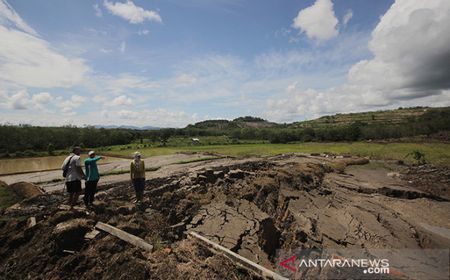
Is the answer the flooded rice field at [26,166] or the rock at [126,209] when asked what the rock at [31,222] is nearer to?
the rock at [126,209]

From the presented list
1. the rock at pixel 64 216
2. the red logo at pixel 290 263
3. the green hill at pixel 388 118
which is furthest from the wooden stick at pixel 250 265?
the green hill at pixel 388 118

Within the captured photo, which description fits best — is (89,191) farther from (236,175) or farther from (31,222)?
(236,175)

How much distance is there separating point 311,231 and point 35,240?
8240 millimetres

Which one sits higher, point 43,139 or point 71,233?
point 43,139

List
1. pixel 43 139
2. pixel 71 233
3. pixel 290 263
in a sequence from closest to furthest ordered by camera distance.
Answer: pixel 71 233 < pixel 290 263 < pixel 43 139

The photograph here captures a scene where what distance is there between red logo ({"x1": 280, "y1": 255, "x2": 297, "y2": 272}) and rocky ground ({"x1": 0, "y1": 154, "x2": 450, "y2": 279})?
247 millimetres

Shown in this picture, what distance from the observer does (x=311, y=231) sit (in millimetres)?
8414

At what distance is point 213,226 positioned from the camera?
7.93 m

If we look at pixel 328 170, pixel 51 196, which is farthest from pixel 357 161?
pixel 51 196

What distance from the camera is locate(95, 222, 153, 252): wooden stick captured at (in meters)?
6.03

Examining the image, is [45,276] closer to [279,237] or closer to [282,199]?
[279,237]

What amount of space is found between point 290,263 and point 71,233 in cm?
589

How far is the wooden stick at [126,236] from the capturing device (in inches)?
237

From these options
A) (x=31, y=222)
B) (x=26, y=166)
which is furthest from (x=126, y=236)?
(x=26, y=166)
